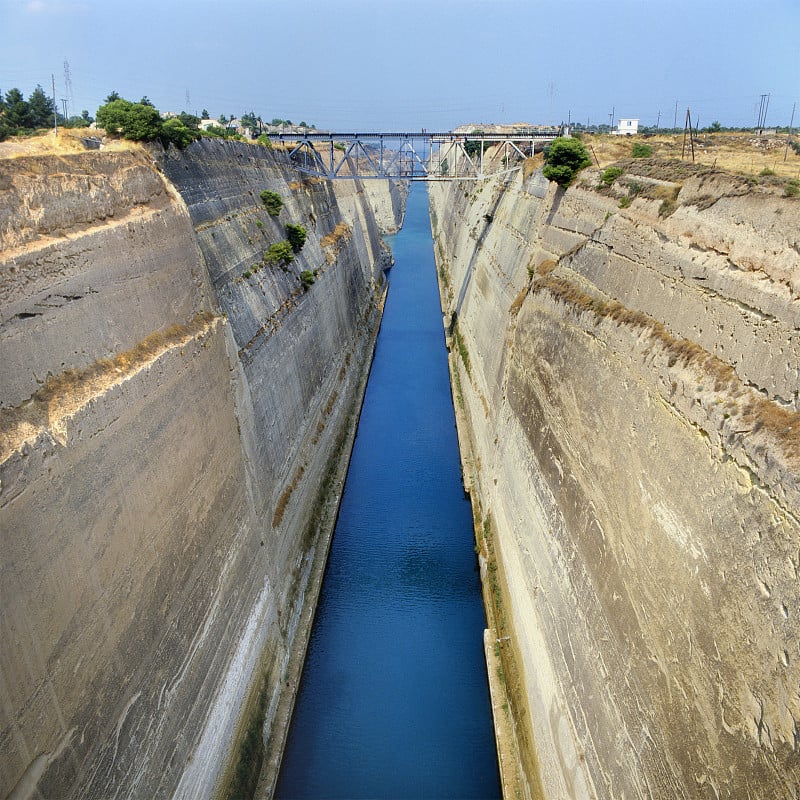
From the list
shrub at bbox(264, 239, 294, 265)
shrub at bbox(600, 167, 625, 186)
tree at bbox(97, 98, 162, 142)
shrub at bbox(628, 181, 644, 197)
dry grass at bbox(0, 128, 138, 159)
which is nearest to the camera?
dry grass at bbox(0, 128, 138, 159)

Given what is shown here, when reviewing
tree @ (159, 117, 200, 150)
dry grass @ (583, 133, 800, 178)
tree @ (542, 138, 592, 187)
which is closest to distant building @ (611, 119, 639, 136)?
dry grass @ (583, 133, 800, 178)

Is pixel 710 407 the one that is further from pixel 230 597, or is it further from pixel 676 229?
pixel 230 597

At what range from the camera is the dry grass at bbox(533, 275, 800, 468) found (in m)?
5.57

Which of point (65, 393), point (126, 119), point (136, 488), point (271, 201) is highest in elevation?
point (126, 119)

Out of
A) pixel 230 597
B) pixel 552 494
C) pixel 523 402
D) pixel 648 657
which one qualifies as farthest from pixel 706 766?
pixel 523 402

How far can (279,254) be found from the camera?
52.7 ft

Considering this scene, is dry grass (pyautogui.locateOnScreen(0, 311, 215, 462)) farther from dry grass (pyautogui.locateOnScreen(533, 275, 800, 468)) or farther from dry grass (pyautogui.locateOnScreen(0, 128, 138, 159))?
dry grass (pyautogui.locateOnScreen(533, 275, 800, 468))

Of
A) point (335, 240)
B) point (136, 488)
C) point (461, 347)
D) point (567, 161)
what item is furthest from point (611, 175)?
point (335, 240)

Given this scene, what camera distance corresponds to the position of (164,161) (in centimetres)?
1183

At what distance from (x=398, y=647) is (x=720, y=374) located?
27.9 feet

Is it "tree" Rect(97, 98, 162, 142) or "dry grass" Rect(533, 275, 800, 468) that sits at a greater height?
"tree" Rect(97, 98, 162, 142)

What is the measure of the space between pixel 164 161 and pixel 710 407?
991 cm

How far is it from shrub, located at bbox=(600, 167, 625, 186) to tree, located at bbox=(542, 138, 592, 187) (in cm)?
237

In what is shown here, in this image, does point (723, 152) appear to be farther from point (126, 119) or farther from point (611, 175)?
point (126, 119)
